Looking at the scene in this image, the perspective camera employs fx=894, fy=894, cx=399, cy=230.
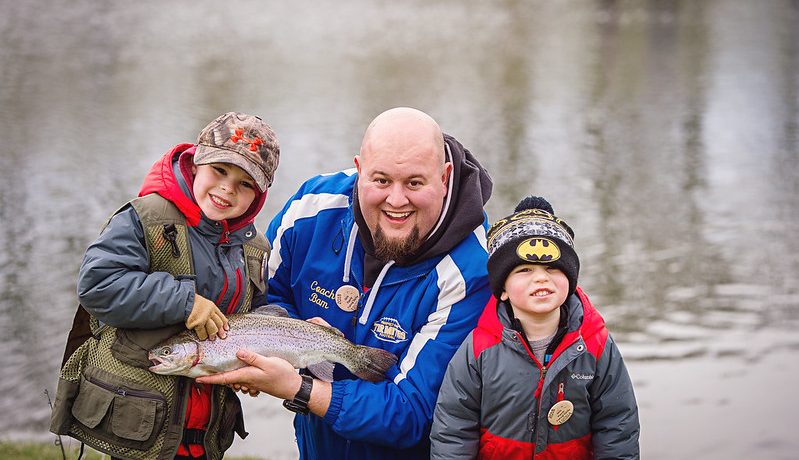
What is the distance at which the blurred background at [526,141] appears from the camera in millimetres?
9031

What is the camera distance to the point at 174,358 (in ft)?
12.7

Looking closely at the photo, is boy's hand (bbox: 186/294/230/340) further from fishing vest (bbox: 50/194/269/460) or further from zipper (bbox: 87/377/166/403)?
zipper (bbox: 87/377/166/403)

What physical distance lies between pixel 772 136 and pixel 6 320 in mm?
15628

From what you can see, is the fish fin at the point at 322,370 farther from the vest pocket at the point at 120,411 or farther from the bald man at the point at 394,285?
the vest pocket at the point at 120,411

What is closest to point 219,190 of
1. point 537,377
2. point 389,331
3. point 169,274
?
point 169,274

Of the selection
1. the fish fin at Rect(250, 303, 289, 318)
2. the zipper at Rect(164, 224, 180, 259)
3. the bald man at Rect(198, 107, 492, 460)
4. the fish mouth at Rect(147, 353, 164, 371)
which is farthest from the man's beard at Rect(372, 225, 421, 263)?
the fish mouth at Rect(147, 353, 164, 371)

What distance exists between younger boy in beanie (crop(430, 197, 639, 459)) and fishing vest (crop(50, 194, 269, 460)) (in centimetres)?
119

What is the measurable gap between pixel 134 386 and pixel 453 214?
165 centimetres

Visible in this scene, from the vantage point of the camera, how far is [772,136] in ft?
62.7

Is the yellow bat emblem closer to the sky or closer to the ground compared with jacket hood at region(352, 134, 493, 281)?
closer to the ground

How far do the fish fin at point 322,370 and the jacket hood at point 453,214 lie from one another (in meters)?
0.48

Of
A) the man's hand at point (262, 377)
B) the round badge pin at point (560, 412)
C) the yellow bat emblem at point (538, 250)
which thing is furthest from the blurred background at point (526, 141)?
the yellow bat emblem at point (538, 250)

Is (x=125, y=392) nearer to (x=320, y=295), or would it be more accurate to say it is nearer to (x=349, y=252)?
(x=320, y=295)

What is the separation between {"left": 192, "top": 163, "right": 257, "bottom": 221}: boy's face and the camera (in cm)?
399
